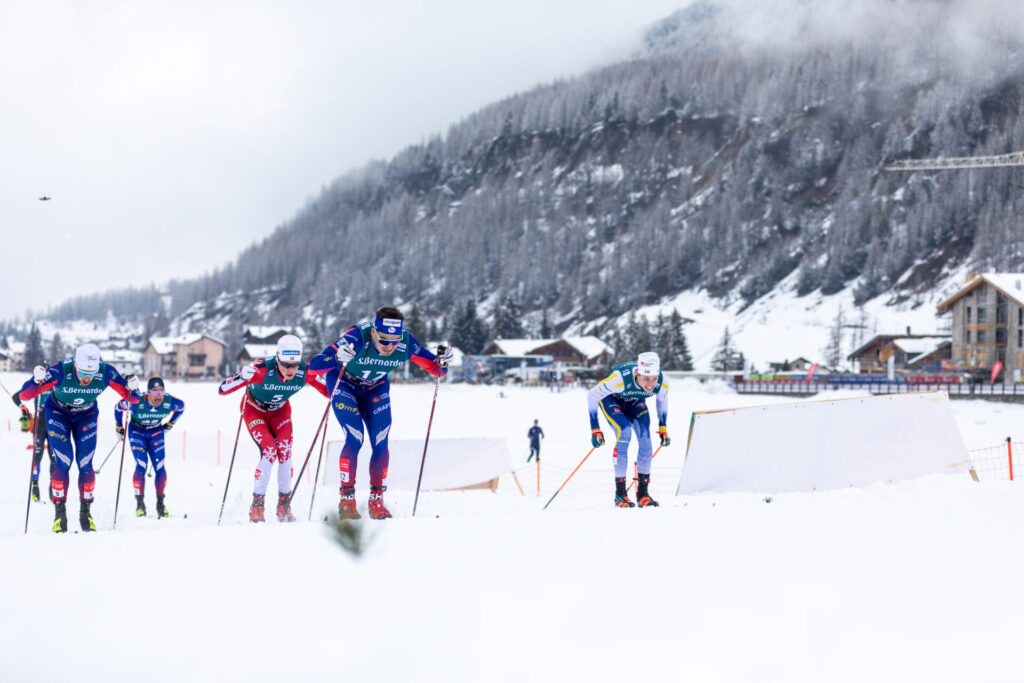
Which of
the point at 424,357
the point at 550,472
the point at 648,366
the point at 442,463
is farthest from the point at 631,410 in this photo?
the point at 550,472

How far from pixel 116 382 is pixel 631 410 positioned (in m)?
6.35

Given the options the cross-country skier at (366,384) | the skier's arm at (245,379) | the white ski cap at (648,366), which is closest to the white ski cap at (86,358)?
the skier's arm at (245,379)

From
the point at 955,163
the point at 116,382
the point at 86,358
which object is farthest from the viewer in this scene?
the point at 955,163

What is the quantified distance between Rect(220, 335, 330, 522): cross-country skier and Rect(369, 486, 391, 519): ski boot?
1.02m

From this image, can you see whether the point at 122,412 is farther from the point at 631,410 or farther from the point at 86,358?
the point at 631,410

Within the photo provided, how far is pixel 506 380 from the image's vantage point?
272 ft

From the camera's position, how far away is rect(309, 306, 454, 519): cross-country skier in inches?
291

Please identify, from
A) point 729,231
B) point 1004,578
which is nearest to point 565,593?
point 1004,578

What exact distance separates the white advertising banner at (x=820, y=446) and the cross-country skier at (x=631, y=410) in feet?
2.64

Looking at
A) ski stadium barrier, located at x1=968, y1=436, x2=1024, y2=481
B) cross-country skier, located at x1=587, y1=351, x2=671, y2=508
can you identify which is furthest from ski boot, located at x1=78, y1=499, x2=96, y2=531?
ski stadium barrier, located at x1=968, y1=436, x2=1024, y2=481

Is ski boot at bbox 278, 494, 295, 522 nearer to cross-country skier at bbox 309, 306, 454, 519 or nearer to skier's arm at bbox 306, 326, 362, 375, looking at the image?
cross-country skier at bbox 309, 306, 454, 519

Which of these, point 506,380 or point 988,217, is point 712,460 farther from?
point 988,217

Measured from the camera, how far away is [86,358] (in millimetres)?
8523

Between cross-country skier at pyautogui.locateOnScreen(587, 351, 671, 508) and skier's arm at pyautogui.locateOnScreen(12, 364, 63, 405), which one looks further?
skier's arm at pyautogui.locateOnScreen(12, 364, 63, 405)
